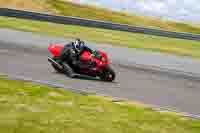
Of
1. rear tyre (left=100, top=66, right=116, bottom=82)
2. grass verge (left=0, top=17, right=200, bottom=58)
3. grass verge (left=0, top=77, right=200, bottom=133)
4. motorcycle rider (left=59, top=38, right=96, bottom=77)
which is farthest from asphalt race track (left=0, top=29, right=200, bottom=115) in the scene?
grass verge (left=0, top=17, right=200, bottom=58)

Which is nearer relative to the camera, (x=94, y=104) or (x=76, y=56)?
(x=94, y=104)

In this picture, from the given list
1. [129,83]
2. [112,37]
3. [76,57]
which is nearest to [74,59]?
[76,57]

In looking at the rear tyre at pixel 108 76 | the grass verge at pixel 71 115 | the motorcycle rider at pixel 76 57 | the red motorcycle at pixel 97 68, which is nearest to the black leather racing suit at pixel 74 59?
the motorcycle rider at pixel 76 57

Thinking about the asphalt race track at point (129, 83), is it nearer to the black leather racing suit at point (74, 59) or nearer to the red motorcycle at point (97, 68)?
the red motorcycle at point (97, 68)

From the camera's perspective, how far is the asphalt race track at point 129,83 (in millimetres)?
12633

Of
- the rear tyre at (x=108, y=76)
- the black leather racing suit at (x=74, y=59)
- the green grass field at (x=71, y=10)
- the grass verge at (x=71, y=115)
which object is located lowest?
the grass verge at (x=71, y=115)

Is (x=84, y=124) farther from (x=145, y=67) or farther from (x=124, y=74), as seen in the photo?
(x=145, y=67)

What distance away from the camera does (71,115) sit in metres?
9.30

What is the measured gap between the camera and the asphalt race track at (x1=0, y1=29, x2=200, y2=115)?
12.6m

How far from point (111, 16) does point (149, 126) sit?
139ft

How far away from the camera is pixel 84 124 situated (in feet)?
28.7

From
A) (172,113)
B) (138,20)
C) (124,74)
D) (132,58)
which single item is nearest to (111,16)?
(138,20)

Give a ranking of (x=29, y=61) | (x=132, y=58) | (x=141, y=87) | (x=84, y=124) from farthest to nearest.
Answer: (x=132, y=58), (x=29, y=61), (x=141, y=87), (x=84, y=124)

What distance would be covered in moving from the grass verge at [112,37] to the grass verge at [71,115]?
1682 cm
